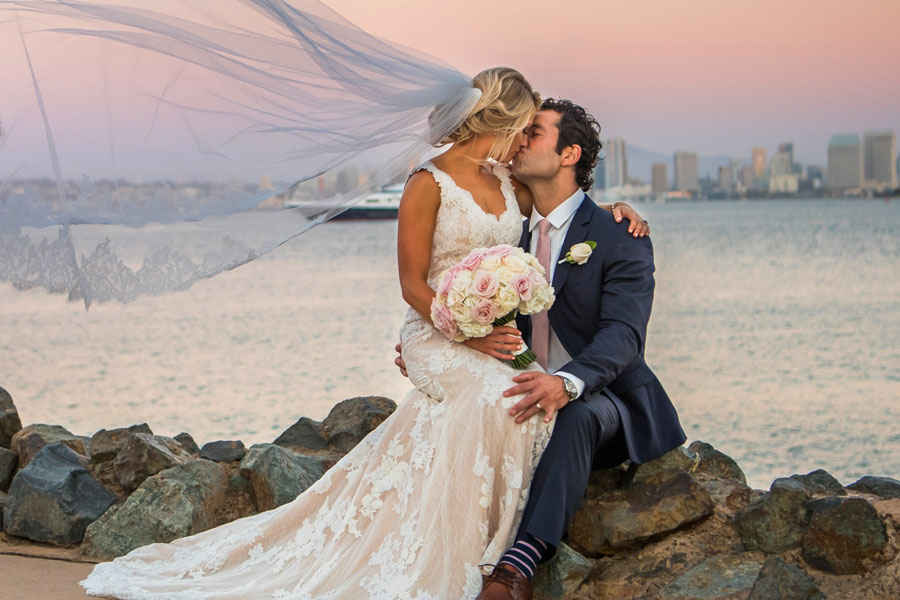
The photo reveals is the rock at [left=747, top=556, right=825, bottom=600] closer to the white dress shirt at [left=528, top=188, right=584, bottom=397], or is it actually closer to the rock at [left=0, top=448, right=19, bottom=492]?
the white dress shirt at [left=528, top=188, right=584, bottom=397]

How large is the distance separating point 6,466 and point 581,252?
3.25 meters

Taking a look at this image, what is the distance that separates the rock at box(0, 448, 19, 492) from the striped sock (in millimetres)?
2997

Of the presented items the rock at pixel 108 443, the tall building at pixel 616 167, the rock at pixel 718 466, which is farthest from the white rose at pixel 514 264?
the tall building at pixel 616 167

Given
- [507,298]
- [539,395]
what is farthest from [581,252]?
[539,395]

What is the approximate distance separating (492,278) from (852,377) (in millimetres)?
10181

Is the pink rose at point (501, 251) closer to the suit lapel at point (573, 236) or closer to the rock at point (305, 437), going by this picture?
the suit lapel at point (573, 236)

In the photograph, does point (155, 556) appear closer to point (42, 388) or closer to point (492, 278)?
point (492, 278)

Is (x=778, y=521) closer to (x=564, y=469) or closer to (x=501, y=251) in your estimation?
(x=564, y=469)

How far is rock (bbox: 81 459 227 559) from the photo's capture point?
4.52 metres

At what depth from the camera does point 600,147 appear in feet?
14.3

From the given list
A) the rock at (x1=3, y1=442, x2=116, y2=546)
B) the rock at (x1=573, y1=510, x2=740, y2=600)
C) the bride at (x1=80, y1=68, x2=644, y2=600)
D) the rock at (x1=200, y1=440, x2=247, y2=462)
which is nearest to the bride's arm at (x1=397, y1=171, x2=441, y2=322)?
the bride at (x1=80, y1=68, x2=644, y2=600)

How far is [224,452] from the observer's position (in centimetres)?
532

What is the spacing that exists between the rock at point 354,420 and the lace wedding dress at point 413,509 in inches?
43.0

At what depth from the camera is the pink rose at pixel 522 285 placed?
362 cm
